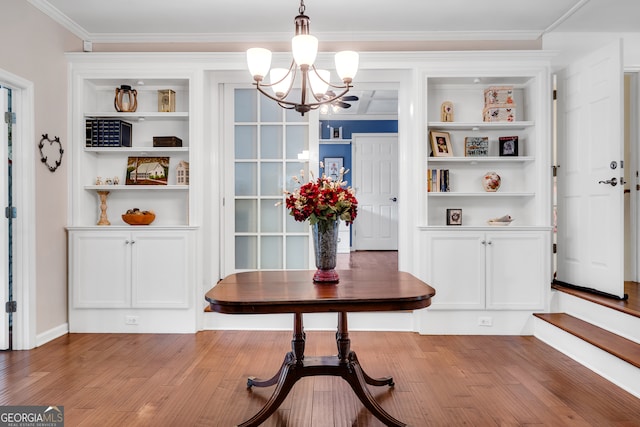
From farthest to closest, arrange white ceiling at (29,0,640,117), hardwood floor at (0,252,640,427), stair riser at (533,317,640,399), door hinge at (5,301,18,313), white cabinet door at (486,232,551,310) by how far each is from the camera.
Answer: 1. white cabinet door at (486,232,551,310)
2. white ceiling at (29,0,640,117)
3. door hinge at (5,301,18,313)
4. stair riser at (533,317,640,399)
5. hardwood floor at (0,252,640,427)

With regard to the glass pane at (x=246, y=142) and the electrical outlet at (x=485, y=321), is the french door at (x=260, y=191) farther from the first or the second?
the electrical outlet at (x=485, y=321)

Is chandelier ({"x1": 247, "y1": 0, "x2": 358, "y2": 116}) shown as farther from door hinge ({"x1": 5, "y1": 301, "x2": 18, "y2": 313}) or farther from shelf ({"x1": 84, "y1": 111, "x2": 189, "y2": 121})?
door hinge ({"x1": 5, "y1": 301, "x2": 18, "y2": 313})

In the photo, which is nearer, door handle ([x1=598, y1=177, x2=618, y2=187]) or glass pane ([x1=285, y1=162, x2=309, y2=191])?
door handle ([x1=598, y1=177, x2=618, y2=187])

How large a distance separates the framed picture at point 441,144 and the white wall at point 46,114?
319 cm

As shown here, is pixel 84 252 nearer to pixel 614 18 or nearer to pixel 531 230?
pixel 531 230

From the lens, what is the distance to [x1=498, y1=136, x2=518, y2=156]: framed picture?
12.7ft

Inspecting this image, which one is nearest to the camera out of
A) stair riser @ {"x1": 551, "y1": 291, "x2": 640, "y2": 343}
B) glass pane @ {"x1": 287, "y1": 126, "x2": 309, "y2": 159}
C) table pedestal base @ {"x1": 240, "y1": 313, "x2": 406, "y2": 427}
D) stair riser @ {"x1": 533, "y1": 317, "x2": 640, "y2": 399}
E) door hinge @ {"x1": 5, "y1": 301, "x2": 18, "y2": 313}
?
table pedestal base @ {"x1": 240, "y1": 313, "x2": 406, "y2": 427}

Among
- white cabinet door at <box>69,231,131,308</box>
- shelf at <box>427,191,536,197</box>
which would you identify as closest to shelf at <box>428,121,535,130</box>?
shelf at <box>427,191,536,197</box>

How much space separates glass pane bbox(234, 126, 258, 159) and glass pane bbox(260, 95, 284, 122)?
153 millimetres

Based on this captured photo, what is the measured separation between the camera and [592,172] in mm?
3539

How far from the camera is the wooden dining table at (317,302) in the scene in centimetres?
191

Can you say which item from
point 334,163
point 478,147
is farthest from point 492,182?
point 334,163

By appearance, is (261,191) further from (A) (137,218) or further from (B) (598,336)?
(B) (598,336)

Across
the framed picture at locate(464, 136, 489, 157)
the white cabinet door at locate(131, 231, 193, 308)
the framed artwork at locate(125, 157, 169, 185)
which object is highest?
the framed picture at locate(464, 136, 489, 157)
